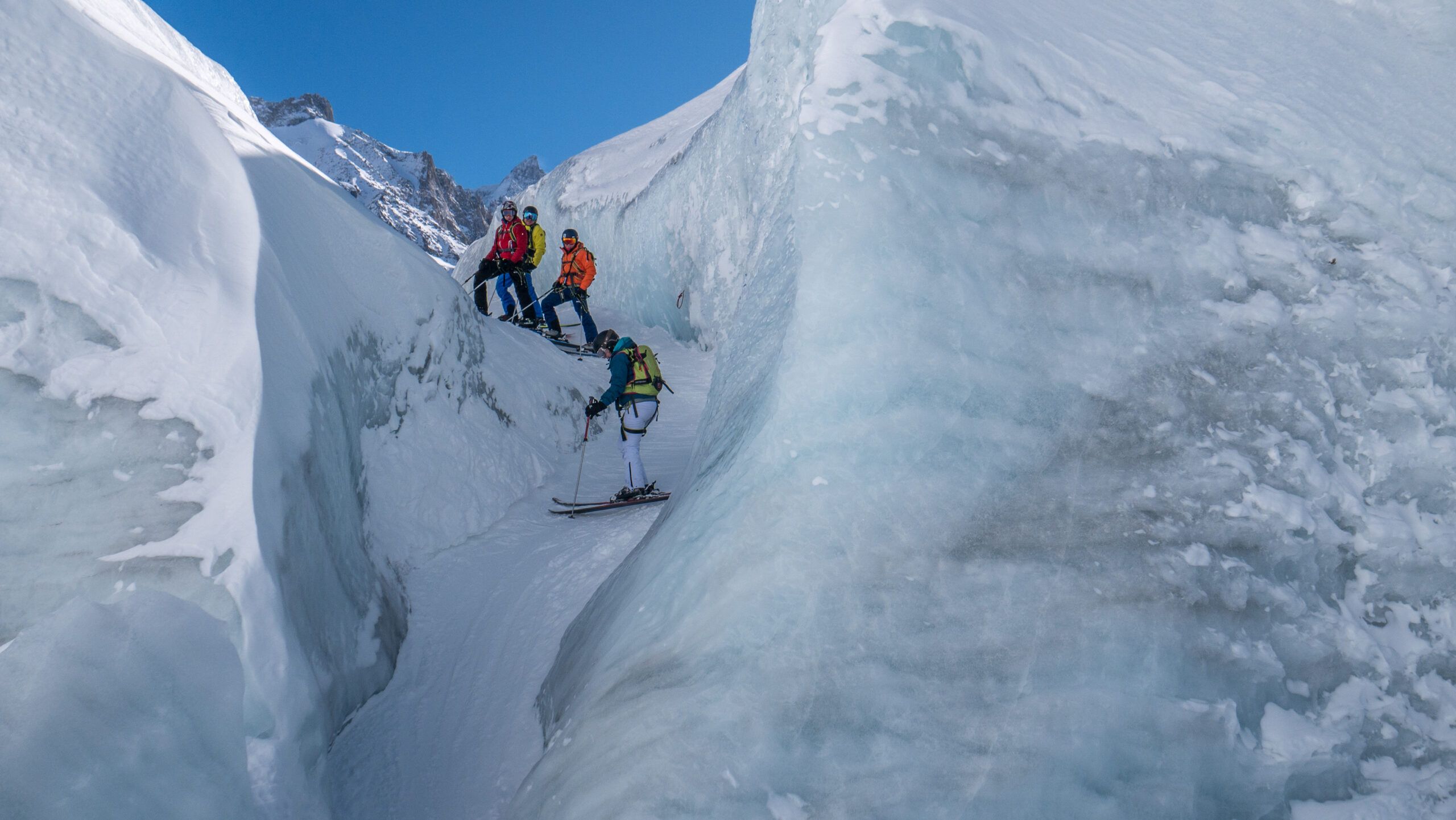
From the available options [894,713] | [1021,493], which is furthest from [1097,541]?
[894,713]

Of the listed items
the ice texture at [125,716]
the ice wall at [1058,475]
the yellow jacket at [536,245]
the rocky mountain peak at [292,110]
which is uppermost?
the ice wall at [1058,475]

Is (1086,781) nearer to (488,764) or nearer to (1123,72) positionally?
(488,764)

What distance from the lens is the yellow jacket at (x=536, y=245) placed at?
832 centimetres

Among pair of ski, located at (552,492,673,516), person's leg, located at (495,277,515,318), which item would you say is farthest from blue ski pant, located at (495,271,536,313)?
pair of ski, located at (552,492,673,516)

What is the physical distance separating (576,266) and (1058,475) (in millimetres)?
6933

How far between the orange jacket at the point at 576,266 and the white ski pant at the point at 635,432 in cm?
371

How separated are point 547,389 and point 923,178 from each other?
13.1ft

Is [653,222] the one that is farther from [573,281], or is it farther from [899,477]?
[899,477]

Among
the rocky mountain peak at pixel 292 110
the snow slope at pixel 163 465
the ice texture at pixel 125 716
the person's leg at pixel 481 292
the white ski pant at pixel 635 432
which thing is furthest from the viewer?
the rocky mountain peak at pixel 292 110

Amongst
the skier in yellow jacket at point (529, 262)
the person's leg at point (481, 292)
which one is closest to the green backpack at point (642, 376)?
the person's leg at point (481, 292)

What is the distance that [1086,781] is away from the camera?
175cm

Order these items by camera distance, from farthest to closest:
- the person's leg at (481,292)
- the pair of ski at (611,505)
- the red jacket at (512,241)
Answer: the red jacket at (512,241) → the person's leg at (481,292) → the pair of ski at (611,505)

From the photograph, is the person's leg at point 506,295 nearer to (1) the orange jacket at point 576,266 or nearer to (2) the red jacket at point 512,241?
(2) the red jacket at point 512,241

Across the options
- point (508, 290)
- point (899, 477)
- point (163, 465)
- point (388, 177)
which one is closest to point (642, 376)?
point (163, 465)
